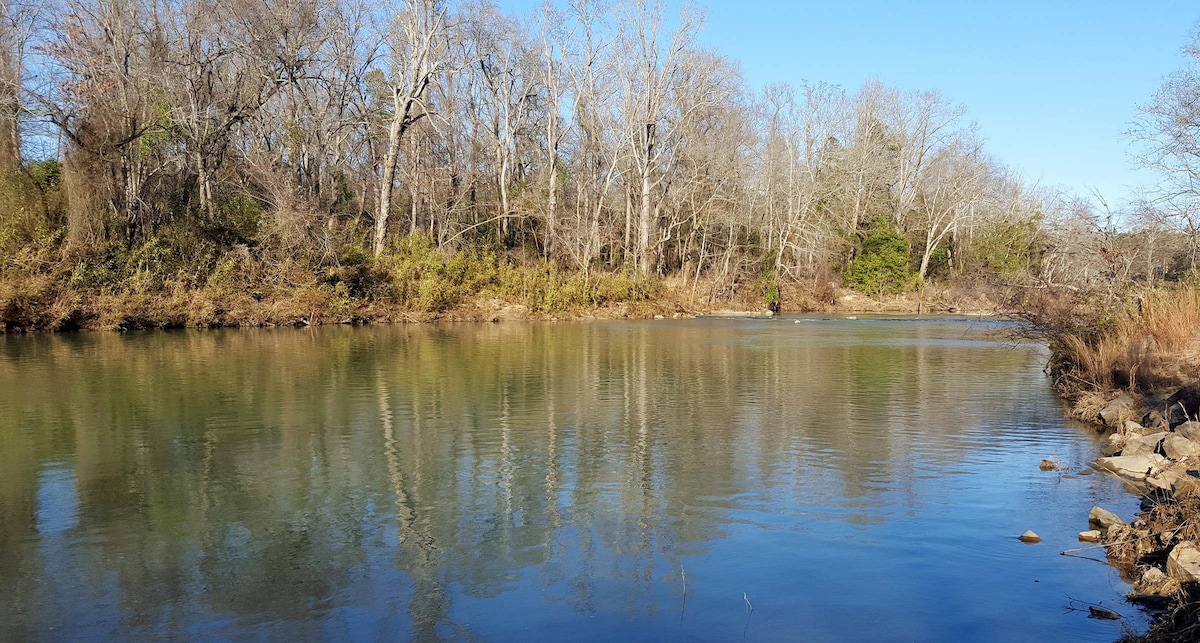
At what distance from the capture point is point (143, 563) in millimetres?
6691

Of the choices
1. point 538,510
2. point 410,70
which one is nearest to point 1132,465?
point 538,510

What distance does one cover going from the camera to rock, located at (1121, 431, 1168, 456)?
10148mm

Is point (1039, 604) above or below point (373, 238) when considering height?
below

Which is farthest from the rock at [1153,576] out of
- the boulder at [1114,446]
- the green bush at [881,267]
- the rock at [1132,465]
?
the green bush at [881,267]

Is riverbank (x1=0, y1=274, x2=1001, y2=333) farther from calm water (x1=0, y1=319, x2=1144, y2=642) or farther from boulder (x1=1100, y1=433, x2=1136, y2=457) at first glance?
calm water (x1=0, y1=319, x2=1144, y2=642)

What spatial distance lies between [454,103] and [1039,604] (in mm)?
49476

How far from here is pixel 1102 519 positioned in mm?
7684

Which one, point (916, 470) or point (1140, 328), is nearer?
point (916, 470)

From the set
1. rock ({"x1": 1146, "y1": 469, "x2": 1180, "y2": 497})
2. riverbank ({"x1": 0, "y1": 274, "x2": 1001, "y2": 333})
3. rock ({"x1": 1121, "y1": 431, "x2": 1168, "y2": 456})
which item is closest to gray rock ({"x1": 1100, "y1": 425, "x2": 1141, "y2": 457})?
rock ({"x1": 1121, "y1": 431, "x2": 1168, "y2": 456})

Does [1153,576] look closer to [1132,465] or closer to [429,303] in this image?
[1132,465]

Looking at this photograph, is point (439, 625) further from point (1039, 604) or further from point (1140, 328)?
point (1140, 328)

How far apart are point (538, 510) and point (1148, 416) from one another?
8.60 metres

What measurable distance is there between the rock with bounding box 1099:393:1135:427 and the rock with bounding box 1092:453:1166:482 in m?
2.60

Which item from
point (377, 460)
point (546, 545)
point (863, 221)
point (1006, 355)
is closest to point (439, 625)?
point (546, 545)
